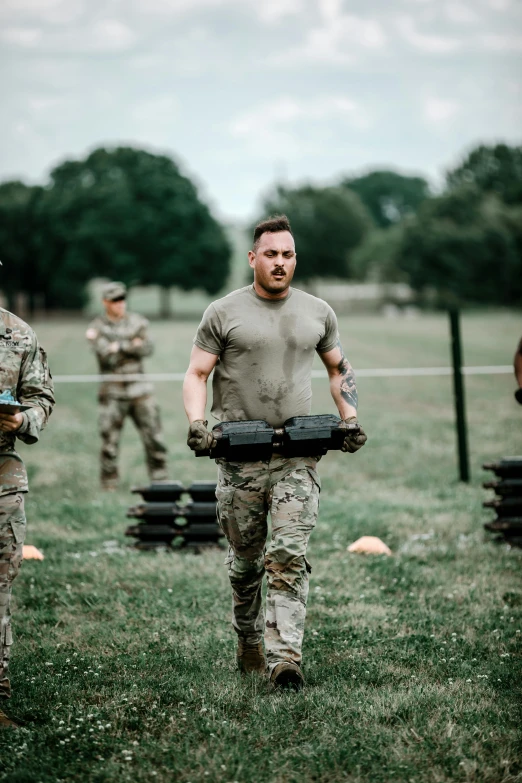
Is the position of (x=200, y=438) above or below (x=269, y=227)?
below

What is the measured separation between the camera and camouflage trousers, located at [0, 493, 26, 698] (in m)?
4.47

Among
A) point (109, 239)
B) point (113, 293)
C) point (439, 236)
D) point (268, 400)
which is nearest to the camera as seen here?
point (268, 400)

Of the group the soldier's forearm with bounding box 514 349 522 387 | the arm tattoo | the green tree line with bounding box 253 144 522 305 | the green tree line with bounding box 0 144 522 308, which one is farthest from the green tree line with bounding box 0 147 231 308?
the arm tattoo

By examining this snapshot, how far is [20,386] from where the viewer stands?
468 centimetres

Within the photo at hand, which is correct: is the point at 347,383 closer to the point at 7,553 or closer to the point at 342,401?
→ the point at 342,401

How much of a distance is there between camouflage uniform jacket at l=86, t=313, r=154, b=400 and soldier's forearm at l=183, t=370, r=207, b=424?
20.6ft

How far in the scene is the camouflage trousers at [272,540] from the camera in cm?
477

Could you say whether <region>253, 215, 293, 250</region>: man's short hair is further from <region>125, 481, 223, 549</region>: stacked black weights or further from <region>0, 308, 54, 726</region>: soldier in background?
<region>125, 481, 223, 549</region>: stacked black weights

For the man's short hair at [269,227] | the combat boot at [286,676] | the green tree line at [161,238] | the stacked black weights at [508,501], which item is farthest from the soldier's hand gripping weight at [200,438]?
the green tree line at [161,238]

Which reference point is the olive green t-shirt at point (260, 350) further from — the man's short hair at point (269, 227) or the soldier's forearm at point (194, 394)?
the man's short hair at point (269, 227)

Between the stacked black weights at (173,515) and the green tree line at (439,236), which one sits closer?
the stacked black weights at (173,515)

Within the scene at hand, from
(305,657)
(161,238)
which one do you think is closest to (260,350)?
(305,657)

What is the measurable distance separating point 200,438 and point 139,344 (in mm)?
6864

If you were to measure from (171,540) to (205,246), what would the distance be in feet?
208
